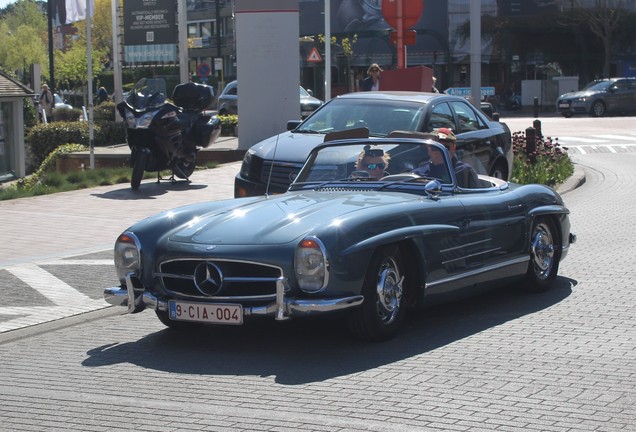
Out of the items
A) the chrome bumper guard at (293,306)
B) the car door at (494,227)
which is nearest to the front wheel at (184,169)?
the car door at (494,227)

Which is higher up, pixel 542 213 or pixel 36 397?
pixel 542 213

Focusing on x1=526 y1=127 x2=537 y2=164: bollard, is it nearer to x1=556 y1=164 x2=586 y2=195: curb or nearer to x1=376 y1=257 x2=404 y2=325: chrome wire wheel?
x1=556 y1=164 x2=586 y2=195: curb

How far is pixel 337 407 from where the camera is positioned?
5.84 metres

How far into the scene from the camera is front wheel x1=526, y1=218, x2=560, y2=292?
9039 mm

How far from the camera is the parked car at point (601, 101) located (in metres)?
44.4

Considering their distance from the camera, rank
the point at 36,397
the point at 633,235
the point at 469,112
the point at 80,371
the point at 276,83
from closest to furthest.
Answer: the point at 36,397 < the point at 80,371 < the point at 633,235 < the point at 469,112 < the point at 276,83

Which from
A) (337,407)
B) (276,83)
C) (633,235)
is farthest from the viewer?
(276,83)

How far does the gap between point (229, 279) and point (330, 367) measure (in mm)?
859

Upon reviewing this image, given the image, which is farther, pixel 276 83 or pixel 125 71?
pixel 125 71

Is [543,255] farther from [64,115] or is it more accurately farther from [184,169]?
[64,115]

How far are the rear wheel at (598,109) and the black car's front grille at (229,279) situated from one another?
39.5m

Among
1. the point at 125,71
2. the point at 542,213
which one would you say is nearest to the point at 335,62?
the point at 125,71

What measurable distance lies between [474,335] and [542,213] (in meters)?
1.84

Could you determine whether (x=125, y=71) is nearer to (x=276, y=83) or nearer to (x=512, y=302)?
(x=276, y=83)
